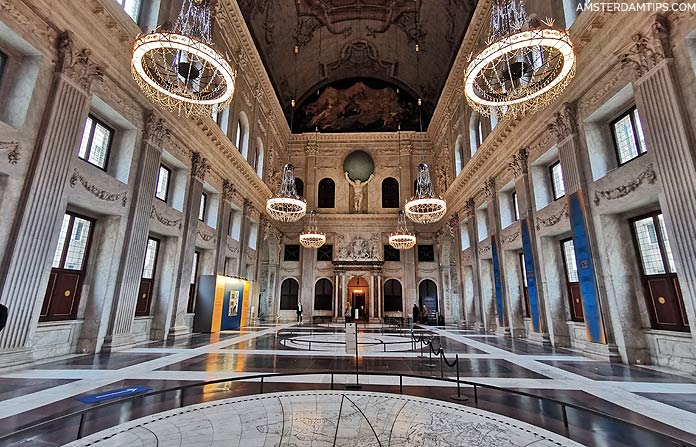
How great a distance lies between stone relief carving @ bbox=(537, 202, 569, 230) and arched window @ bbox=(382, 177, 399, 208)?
13.0 meters

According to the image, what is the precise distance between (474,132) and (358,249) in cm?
1043

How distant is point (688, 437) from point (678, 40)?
662 centimetres

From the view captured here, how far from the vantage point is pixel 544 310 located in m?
9.58

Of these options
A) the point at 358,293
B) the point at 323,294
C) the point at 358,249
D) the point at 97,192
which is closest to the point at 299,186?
the point at 358,249

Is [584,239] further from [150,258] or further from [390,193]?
[390,193]

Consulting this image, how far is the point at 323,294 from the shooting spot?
21391 millimetres

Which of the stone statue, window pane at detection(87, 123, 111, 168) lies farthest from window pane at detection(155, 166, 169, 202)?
the stone statue

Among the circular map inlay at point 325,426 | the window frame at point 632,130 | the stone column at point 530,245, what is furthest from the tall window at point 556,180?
the circular map inlay at point 325,426

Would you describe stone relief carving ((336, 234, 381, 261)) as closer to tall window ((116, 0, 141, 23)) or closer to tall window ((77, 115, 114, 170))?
tall window ((77, 115, 114, 170))

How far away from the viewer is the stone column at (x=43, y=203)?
5.42 m

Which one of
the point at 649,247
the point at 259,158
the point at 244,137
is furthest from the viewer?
the point at 259,158

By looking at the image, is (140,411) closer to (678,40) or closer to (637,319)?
(637,319)

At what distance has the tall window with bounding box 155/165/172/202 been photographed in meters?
10.3

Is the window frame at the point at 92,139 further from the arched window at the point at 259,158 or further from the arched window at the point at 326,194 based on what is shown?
the arched window at the point at 326,194
